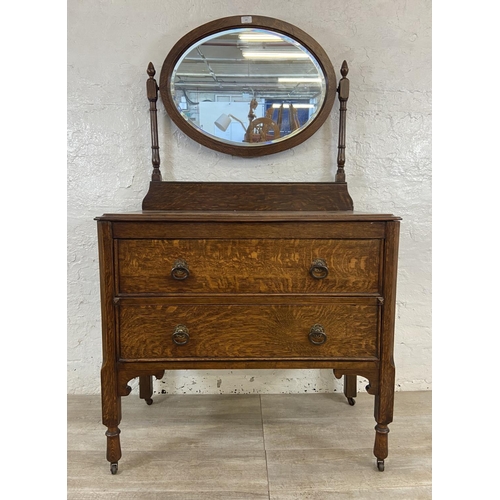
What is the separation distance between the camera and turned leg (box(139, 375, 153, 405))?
2039 millimetres

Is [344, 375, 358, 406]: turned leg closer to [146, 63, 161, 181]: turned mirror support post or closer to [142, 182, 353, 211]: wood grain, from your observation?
[142, 182, 353, 211]: wood grain

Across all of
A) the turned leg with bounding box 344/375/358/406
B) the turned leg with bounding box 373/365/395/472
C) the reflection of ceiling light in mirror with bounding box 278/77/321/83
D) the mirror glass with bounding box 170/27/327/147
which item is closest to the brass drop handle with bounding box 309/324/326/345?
the turned leg with bounding box 373/365/395/472

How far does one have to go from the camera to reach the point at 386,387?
1.50 metres

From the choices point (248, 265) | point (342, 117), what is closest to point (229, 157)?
point (342, 117)

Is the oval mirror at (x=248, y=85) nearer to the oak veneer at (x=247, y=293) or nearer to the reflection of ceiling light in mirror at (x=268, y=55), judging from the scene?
the reflection of ceiling light in mirror at (x=268, y=55)

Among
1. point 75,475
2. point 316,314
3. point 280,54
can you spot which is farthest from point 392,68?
point 75,475

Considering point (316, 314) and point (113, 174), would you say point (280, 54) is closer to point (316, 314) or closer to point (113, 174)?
point (113, 174)

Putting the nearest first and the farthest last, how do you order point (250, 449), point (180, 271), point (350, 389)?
point (180, 271), point (250, 449), point (350, 389)

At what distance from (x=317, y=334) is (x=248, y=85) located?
1.28 metres

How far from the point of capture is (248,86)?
1973 millimetres

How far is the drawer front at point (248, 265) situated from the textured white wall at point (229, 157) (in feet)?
2.44

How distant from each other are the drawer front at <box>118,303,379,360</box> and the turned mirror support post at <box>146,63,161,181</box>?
834 millimetres

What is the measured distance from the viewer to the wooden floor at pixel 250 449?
1465mm

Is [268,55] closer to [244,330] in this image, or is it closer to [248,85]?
[248,85]
